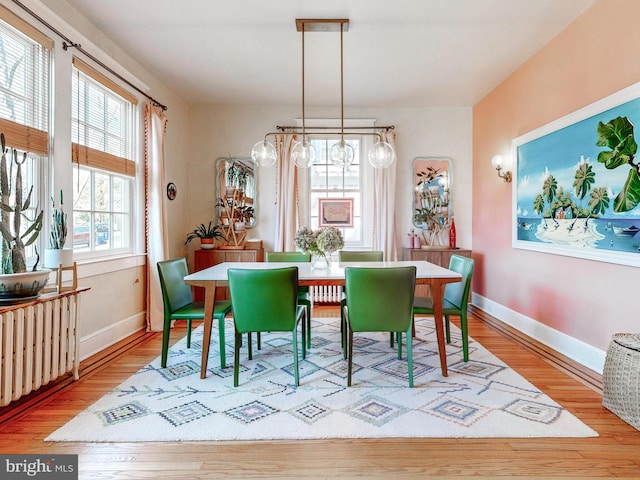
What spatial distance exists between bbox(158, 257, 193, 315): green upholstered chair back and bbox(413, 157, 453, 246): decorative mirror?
3402 millimetres

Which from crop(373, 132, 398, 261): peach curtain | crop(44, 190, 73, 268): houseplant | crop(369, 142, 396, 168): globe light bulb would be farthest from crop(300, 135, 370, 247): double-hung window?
crop(44, 190, 73, 268): houseplant

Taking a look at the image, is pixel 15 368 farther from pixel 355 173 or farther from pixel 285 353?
pixel 355 173

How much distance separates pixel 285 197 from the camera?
17.1ft

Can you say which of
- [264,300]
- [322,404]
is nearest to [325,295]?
[264,300]

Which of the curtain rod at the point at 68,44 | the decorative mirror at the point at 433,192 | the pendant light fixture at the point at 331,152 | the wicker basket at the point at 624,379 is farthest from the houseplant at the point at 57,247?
the decorative mirror at the point at 433,192

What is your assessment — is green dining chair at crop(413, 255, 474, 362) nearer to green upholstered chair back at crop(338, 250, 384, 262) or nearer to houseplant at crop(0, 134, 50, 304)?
green upholstered chair back at crop(338, 250, 384, 262)

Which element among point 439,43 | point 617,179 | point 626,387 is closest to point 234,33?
point 439,43

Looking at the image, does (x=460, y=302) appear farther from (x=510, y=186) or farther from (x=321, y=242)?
(x=510, y=186)

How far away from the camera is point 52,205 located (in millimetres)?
2785

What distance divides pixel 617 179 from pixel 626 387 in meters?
1.44

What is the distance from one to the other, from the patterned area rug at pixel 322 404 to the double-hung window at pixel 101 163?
1417mm

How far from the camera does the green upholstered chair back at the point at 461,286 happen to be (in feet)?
9.69

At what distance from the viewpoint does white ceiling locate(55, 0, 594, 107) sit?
2906mm

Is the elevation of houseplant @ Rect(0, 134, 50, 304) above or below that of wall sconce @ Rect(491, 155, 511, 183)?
below
